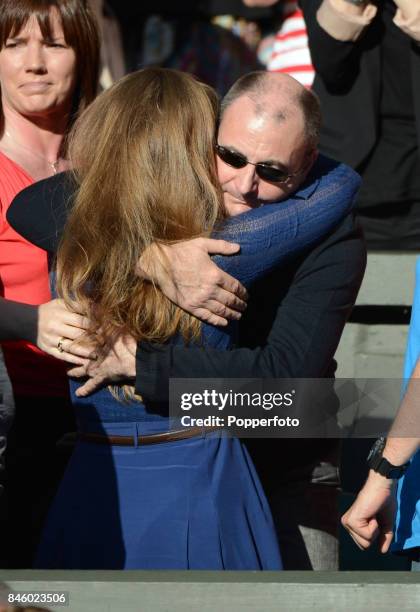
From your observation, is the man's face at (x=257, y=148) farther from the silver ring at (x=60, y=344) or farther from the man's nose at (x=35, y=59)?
the man's nose at (x=35, y=59)

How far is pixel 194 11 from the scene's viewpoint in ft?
22.5

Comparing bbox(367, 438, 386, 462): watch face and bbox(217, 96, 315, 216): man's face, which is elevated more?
bbox(217, 96, 315, 216): man's face

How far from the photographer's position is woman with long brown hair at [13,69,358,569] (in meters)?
2.33

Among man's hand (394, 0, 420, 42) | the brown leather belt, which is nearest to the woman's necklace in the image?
the brown leather belt

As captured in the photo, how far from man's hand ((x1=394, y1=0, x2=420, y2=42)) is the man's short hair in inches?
41.9

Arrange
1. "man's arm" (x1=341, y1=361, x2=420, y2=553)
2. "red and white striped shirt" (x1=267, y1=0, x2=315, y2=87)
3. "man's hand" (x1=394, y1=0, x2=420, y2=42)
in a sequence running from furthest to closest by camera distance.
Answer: "red and white striped shirt" (x1=267, y1=0, x2=315, y2=87) → "man's hand" (x1=394, y1=0, x2=420, y2=42) → "man's arm" (x1=341, y1=361, x2=420, y2=553)

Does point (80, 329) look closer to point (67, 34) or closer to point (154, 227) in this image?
point (154, 227)

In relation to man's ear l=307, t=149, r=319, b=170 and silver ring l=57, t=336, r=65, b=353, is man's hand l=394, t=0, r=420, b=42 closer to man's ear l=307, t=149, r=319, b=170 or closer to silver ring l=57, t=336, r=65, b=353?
man's ear l=307, t=149, r=319, b=170

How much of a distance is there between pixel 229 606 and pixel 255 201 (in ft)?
2.87

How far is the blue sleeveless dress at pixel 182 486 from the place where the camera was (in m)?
2.37

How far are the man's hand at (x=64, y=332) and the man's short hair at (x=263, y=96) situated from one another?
1.81ft

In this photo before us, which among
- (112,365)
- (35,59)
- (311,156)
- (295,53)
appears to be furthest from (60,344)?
(295,53)

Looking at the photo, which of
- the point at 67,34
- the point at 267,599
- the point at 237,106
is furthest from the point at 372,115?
the point at 267,599

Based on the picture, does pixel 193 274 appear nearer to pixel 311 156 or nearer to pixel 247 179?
pixel 247 179
